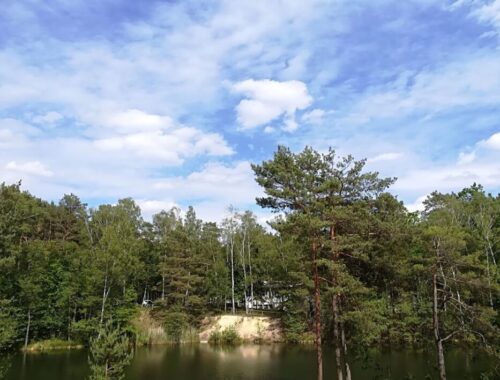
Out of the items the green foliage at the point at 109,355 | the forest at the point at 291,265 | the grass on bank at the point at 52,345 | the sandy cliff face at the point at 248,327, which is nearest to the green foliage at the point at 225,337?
the sandy cliff face at the point at 248,327

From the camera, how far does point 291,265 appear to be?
28094 mm

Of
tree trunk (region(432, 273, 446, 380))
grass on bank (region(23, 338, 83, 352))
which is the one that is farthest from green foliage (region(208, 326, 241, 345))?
tree trunk (region(432, 273, 446, 380))

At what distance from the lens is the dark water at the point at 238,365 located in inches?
1214

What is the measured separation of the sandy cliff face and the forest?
1.59 meters

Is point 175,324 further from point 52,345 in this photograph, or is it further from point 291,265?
point 291,265

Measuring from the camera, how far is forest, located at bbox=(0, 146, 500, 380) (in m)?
21.7

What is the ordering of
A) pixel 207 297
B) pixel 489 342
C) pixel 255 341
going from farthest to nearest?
pixel 207 297, pixel 255 341, pixel 489 342

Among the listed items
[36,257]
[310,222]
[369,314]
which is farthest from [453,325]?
[36,257]

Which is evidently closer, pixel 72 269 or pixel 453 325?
pixel 453 325

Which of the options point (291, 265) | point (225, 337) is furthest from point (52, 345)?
point (291, 265)

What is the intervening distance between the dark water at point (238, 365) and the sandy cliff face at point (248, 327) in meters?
6.03

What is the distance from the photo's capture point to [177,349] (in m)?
47.9

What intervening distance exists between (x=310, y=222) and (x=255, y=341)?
36.4m

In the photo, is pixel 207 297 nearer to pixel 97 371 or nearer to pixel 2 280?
pixel 2 280
